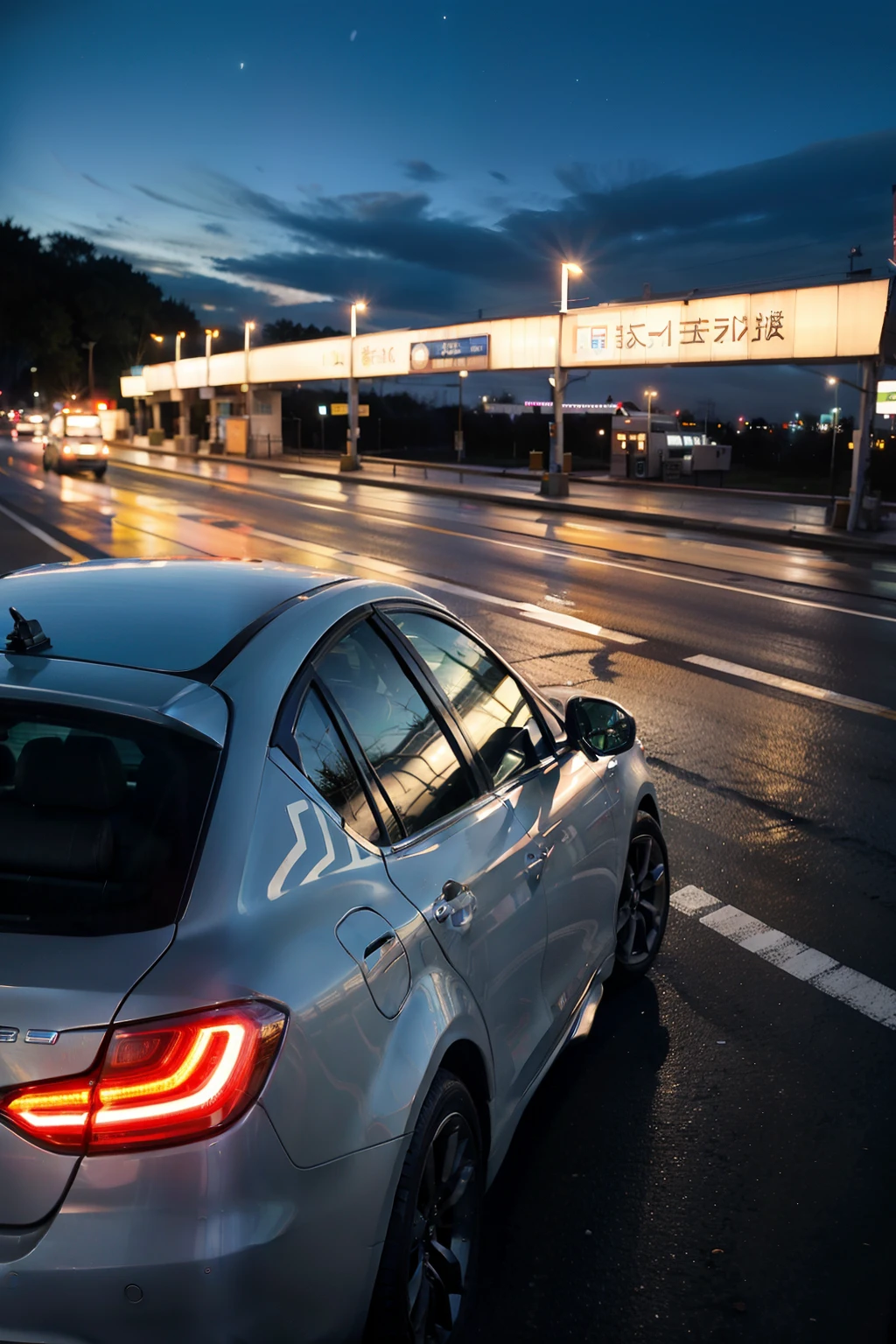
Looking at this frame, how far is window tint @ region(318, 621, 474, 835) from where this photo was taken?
280 centimetres

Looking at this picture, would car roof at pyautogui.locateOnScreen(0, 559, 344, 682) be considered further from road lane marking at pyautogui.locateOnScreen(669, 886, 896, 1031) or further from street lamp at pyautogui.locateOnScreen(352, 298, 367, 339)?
street lamp at pyautogui.locateOnScreen(352, 298, 367, 339)

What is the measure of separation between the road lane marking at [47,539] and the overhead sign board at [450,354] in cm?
2042

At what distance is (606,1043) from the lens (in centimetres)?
406

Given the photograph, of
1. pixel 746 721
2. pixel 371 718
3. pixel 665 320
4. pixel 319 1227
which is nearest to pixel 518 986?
pixel 371 718

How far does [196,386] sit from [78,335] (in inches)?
2889

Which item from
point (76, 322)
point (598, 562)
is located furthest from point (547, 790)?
point (76, 322)

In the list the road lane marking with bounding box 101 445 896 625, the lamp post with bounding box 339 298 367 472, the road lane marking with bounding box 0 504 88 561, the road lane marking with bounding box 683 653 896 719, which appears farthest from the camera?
the lamp post with bounding box 339 298 367 472

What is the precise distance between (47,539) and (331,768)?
1991cm

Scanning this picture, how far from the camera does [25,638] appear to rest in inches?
103

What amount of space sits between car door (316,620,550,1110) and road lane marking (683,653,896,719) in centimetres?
671

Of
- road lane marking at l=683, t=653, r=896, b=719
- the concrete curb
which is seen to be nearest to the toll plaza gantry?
the concrete curb

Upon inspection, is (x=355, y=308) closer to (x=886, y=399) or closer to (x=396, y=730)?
(x=886, y=399)

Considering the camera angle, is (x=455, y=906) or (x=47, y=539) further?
(x=47, y=539)

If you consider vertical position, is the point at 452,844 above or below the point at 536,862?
above
